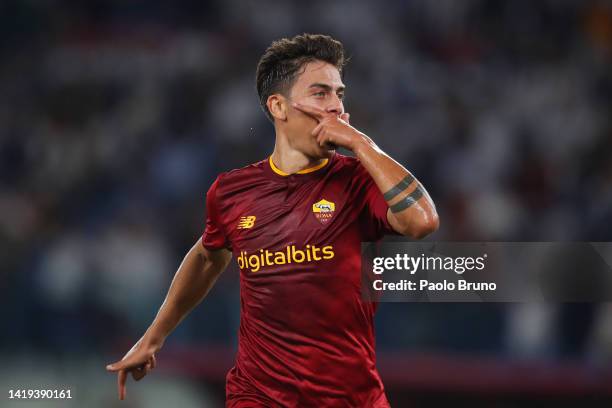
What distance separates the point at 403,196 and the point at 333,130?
15.8 inches

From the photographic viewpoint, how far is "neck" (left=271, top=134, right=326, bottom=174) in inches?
145

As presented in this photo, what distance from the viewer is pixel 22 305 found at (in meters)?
6.76

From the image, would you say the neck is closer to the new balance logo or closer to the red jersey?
the red jersey

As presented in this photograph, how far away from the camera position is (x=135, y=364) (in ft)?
12.8

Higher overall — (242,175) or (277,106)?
(277,106)

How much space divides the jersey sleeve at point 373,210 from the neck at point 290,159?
0.21 meters

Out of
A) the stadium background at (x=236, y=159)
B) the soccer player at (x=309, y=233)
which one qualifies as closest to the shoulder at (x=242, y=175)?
the soccer player at (x=309, y=233)

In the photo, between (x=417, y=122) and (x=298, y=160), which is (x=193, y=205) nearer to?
(x=417, y=122)

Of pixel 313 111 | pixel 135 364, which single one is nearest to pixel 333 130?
pixel 313 111

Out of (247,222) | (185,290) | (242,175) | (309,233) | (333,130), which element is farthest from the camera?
(185,290)

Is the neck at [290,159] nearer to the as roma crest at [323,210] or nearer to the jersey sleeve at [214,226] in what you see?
the as roma crest at [323,210]

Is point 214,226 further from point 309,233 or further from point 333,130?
point 333,130

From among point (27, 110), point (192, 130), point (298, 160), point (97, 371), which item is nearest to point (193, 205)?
point (192, 130)

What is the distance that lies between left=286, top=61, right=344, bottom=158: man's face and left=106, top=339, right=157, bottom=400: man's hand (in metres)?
1.14
